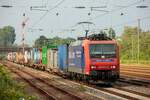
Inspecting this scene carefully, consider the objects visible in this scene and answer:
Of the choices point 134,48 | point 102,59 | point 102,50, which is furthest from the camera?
point 134,48

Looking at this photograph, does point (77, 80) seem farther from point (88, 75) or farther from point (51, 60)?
point (51, 60)

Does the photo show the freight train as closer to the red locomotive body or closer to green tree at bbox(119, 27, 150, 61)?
the red locomotive body

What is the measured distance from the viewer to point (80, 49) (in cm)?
2895

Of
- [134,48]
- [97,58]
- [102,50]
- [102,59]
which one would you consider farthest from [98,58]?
[134,48]

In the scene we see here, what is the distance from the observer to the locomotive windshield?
90.2 ft

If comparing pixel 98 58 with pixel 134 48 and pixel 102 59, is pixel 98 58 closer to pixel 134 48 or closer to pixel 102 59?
pixel 102 59

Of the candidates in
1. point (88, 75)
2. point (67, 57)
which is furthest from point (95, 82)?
point (67, 57)

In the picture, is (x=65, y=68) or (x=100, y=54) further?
(x=65, y=68)

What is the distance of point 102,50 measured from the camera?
27656 millimetres

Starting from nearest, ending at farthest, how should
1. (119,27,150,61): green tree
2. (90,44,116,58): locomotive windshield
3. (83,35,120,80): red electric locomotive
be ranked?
(83,35,120,80): red electric locomotive < (90,44,116,58): locomotive windshield < (119,27,150,61): green tree

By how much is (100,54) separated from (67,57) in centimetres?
827

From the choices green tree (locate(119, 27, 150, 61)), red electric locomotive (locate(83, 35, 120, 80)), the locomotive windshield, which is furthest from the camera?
green tree (locate(119, 27, 150, 61))

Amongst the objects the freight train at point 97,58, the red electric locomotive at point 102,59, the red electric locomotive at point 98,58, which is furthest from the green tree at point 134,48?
the red electric locomotive at point 102,59

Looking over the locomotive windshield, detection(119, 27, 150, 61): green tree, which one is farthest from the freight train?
detection(119, 27, 150, 61): green tree
